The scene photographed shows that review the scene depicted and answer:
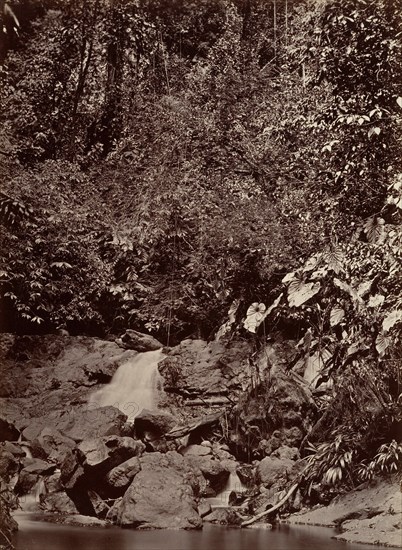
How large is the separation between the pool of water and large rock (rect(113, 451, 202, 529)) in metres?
0.09

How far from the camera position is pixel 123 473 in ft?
14.9

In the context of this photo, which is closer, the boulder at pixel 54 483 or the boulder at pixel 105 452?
the boulder at pixel 54 483

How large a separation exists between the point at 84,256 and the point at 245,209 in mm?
1156

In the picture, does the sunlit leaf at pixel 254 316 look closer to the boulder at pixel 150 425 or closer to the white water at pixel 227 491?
the boulder at pixel 150 425

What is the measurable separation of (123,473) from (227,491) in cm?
67

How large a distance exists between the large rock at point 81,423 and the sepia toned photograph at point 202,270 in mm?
15

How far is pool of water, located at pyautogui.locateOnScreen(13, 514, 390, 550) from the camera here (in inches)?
154

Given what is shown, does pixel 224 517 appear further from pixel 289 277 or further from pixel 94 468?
pixel 289 277

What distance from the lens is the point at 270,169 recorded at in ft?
16.3

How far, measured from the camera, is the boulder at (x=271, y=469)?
4.55 meters

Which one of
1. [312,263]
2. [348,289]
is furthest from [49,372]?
[348,289]

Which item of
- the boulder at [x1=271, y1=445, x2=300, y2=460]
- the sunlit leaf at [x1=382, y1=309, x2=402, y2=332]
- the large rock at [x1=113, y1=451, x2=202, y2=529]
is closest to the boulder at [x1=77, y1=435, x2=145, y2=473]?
the large rock at [x1=113, y1=451, x2=202, y2=529]

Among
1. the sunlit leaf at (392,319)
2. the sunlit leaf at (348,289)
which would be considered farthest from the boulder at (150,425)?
the sunlit leaf at (392,319)

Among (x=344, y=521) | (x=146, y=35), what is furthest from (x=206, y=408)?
(x=146, y=35)
